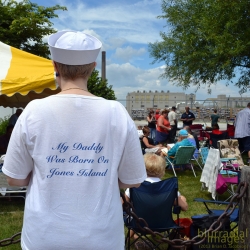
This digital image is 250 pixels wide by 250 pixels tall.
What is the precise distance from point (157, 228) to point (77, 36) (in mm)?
2642

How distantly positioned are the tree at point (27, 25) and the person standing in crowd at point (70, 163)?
56.3ft

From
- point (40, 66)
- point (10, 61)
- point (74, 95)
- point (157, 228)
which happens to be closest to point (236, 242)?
point (157, 228)

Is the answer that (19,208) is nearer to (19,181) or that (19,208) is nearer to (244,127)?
(19,181)

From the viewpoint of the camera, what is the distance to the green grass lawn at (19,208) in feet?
16.5

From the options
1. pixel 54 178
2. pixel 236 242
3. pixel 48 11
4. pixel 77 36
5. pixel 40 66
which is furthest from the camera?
pixel 48 11

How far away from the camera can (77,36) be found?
6.00 ft

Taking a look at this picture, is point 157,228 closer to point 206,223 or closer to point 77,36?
point 206,223

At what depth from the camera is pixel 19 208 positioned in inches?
243

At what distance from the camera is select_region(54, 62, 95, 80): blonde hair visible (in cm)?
177

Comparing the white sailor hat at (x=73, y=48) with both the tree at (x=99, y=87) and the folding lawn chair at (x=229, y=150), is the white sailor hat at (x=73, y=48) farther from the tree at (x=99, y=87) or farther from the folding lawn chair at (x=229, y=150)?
the tree at (x=99, y=87)

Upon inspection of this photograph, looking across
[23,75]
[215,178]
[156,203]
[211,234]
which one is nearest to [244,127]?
[215,178]

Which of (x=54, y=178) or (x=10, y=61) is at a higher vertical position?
(x=10, y=61)

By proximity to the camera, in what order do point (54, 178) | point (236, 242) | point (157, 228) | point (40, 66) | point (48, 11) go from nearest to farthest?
1. point (54, 178)
2. point (236, 242)
3. point (157, 228)
4. point (40, 66)
5. point (48, 11)

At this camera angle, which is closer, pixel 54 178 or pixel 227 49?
pixel 54 178
